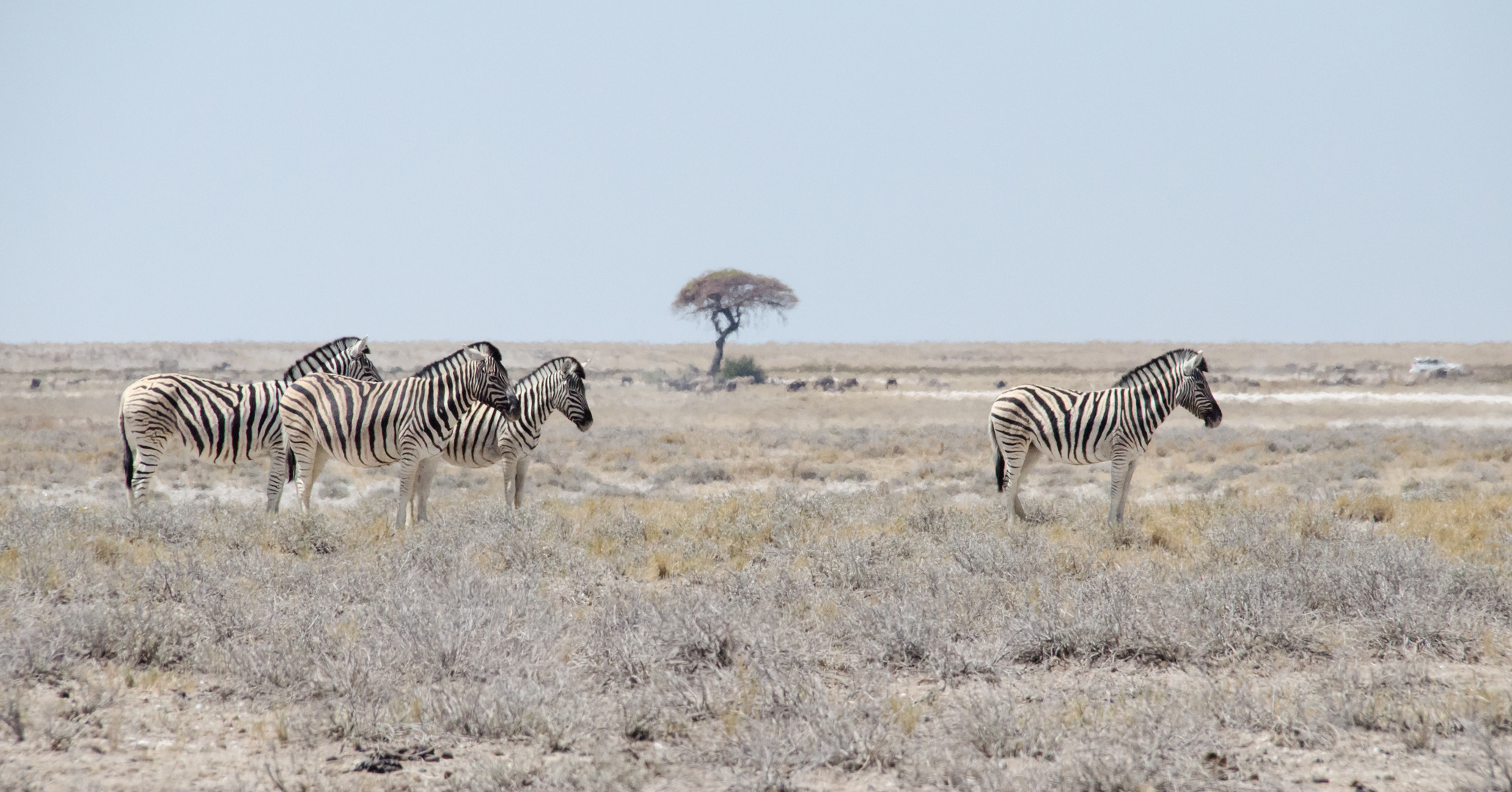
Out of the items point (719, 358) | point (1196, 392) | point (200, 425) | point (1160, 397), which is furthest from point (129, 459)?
point (719, 358)

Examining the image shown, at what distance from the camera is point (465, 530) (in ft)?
30.0

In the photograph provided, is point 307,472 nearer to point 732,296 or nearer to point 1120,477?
point 1120,477

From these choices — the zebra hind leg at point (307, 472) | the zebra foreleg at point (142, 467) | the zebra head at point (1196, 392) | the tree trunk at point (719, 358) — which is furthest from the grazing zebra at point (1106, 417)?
the tree trunk at point (719, 358)

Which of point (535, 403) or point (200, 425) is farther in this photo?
point (200, 425)

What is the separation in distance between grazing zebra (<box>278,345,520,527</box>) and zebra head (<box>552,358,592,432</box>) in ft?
1.87

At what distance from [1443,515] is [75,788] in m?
11.7

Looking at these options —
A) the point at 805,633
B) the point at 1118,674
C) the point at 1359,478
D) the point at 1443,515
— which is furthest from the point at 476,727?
the point at 1359,478

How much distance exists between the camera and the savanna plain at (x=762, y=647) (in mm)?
4273

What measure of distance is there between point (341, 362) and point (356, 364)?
0.34 meters

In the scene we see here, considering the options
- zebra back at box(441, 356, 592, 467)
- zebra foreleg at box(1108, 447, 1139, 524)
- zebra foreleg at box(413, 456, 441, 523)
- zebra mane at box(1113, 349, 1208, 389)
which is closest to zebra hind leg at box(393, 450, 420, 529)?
zebra foreleg at box(413, 456, 441, 523)

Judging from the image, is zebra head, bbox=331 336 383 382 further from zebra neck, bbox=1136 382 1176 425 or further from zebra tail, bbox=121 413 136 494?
zebra neck, bbox=1136 382 1176 425

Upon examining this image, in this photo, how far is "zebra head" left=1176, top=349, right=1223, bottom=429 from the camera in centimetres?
1035

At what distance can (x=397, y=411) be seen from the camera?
33.4 feet

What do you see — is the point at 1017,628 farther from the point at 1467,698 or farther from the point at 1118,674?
the point at 1467,698
